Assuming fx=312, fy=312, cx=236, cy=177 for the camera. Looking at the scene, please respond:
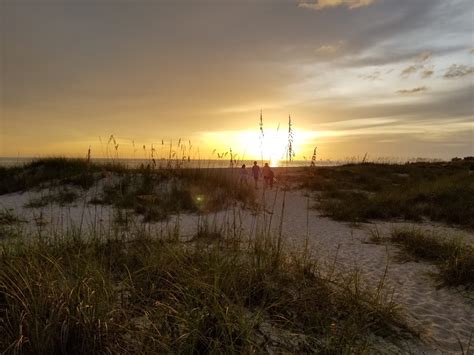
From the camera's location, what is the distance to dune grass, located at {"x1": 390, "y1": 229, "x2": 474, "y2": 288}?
4785mm

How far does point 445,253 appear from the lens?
602 centimetres

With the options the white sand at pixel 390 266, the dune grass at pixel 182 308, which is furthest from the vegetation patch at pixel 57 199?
the dune grass at pixel 182 308

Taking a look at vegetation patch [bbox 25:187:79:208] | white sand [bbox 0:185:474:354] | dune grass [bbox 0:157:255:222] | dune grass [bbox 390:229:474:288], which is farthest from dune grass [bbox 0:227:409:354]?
vegetation patch [bbox 25:187:79:208]

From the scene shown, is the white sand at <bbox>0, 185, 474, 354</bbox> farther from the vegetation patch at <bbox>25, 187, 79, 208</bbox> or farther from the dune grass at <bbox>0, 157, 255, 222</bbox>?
the dune grass at <bbox>0, 157, 255, 222</bbox>

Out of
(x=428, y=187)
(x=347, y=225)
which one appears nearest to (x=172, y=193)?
(x=347, y=225)

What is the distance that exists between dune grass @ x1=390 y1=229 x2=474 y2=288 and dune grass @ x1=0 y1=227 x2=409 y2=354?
207cm

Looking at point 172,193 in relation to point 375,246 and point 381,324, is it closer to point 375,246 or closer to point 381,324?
point 375,246

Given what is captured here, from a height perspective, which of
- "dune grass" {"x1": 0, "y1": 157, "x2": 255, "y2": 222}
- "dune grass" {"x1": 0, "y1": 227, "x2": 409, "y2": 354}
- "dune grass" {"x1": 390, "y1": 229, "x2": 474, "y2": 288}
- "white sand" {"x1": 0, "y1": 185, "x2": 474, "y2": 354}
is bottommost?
"white sand" {"x1": 0, "y1": 185, "x2": 474, "y2": 354}

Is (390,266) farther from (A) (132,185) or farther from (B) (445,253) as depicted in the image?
(A) (132,185)

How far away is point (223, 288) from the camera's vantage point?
321 cm

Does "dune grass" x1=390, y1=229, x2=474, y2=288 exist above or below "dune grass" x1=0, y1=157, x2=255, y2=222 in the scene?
below

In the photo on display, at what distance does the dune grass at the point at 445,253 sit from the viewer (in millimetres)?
4785

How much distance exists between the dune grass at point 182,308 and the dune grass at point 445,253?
207 cm

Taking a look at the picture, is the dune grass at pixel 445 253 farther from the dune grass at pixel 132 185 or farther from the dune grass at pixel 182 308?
the dune grass at pixel 132 185
